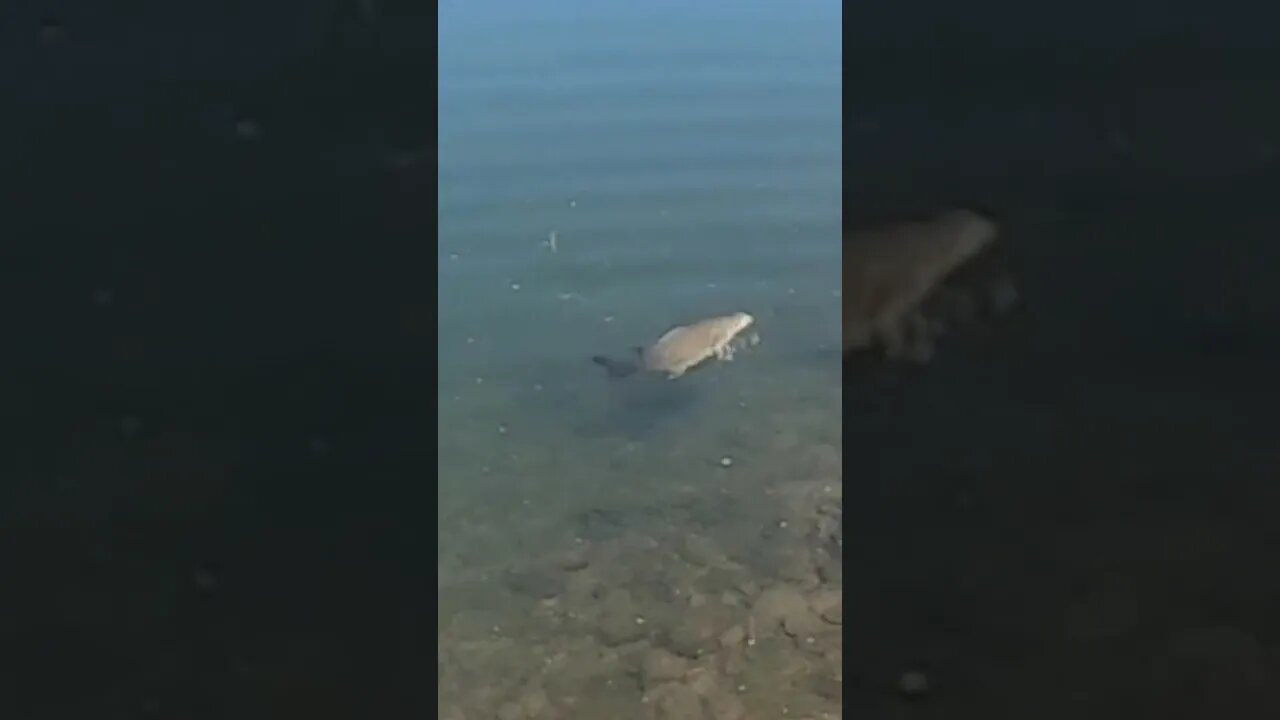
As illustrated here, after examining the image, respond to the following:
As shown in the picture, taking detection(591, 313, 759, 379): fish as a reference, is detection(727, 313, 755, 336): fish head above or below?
above

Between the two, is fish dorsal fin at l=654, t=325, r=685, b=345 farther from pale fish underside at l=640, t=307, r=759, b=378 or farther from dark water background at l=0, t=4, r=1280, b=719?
dark water background at l=0, t=4, r=1280, b=719

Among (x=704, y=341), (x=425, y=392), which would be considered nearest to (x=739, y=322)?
(x=704, y=341)
